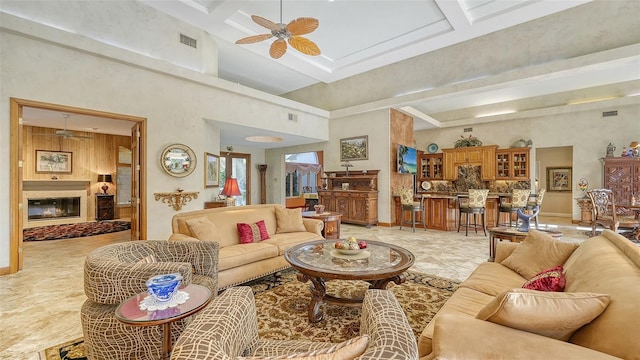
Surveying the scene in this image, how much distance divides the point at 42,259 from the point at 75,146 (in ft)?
18.0

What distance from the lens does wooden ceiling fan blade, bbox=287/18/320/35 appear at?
11.1 feet

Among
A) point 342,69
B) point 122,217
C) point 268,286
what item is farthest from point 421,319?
point 122,217

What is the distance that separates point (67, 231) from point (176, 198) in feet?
12.2

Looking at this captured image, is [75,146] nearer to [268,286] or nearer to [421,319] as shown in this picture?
[268,286]

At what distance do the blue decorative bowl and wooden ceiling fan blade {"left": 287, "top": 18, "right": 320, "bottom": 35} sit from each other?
3197 millimetres

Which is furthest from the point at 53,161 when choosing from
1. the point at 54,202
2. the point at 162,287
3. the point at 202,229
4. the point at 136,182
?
the point at 162,287

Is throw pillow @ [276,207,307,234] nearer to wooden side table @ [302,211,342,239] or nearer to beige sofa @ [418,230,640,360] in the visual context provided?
wooden side table @ [302,211,342,239]

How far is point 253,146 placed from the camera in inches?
403

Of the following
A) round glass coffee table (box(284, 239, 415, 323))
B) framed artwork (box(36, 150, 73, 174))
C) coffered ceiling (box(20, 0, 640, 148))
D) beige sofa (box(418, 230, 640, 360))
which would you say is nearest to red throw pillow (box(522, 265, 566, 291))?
beige sofa (box(418, 230, 640, 360))

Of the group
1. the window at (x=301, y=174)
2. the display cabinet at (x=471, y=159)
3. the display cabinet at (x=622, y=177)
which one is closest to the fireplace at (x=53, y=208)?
the window at (x=301, y=174)

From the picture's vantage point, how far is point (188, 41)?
5.36 metres

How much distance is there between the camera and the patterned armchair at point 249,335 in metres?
0.78

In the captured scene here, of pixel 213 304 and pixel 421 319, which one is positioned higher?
pixel 213 304

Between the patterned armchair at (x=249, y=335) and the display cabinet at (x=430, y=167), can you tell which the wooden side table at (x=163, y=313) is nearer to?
the patterned armchair at (x=249, y=335)
